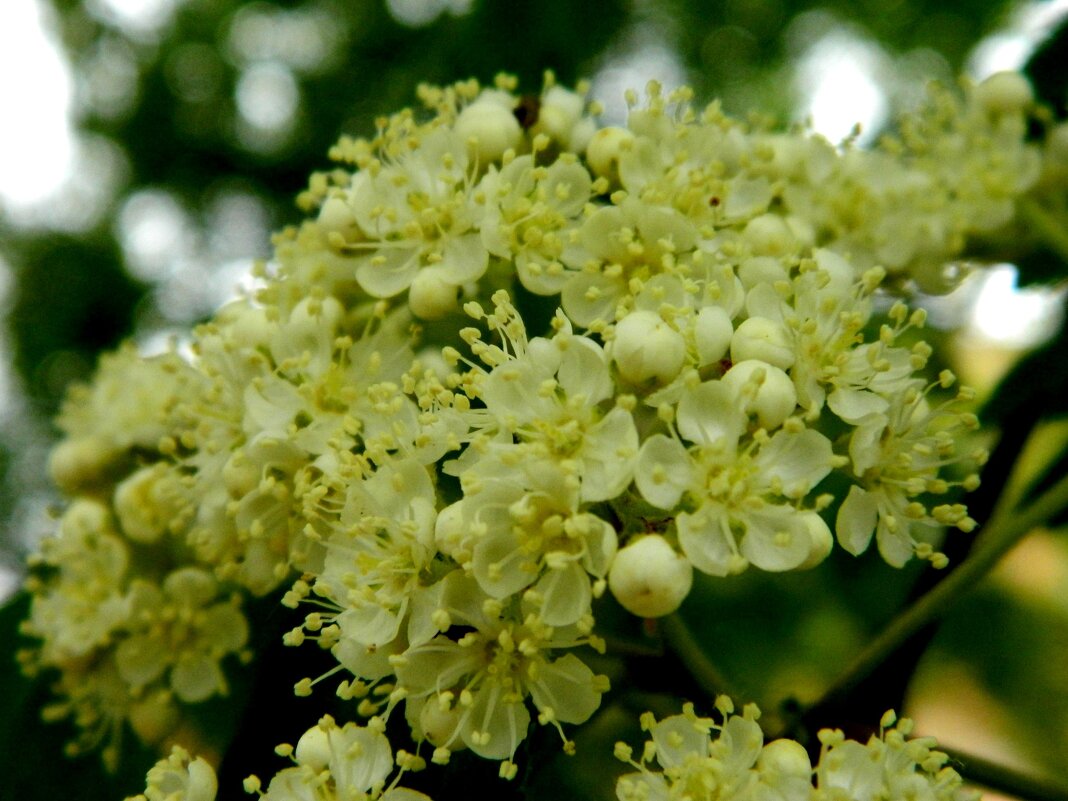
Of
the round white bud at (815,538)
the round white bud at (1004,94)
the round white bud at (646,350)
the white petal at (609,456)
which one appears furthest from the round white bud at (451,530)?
the round white bud at (1004,94)

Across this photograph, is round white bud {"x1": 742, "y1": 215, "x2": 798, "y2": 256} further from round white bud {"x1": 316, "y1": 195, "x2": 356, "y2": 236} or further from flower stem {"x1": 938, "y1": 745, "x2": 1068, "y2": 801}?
flower stem {"x1": 938, "y1": 745, "x2": 1068, "y2": 801}

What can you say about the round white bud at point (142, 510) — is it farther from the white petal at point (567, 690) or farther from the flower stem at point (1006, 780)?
the flower stem at point (1006, 780)

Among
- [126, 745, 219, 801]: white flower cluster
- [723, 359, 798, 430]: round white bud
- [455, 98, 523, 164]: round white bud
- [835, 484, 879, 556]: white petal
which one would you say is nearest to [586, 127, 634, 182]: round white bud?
[455, 98, 523, 164]: round white bud

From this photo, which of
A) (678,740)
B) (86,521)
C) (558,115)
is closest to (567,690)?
(678,740)

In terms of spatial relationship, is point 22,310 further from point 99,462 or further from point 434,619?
point 434,619

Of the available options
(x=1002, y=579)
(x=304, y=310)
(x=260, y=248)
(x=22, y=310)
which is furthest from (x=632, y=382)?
(x=22, y=310)

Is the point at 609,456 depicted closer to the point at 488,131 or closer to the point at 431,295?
the point at 431,295
